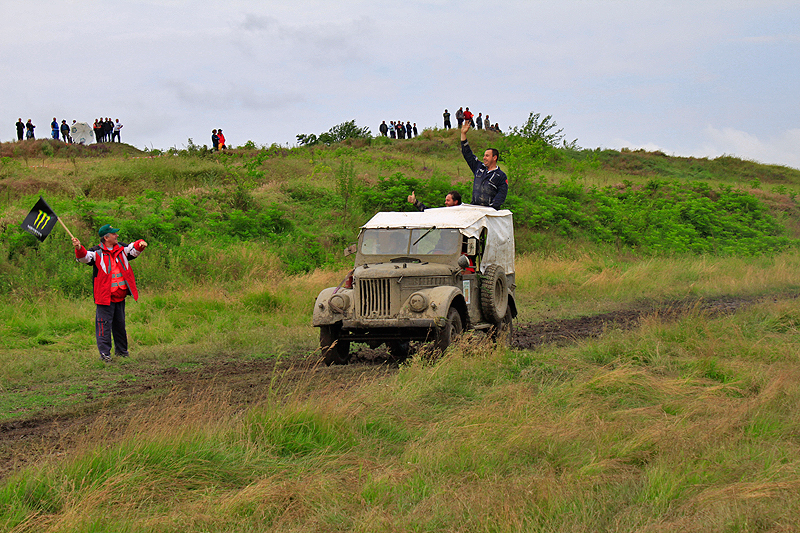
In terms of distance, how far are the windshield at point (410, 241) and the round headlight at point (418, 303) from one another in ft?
3.95

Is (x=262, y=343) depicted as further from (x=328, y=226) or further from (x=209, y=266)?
(x=328, y=226)

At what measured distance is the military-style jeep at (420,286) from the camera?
9.02 metres

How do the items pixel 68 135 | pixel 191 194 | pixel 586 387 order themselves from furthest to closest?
pixel 68 135
pixel 191 194
pixel 586 387

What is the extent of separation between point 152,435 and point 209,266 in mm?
12046

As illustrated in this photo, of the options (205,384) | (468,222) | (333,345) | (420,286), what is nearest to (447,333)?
(420,286)

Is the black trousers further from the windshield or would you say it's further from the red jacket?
the windshield

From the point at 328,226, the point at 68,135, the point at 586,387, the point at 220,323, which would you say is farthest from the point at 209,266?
the point at 68,135

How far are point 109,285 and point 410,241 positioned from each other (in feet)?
14.0

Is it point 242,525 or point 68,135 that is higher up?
point 68,135

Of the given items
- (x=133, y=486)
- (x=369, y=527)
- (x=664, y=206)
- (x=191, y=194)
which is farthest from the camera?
(x=664, y=206)

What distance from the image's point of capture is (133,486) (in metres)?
4.45

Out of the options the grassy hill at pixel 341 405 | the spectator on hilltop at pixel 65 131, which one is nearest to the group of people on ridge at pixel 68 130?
the spectator on hilltop at pixel 65 131

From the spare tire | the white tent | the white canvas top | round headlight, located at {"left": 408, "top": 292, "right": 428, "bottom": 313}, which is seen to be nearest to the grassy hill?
the spare tire

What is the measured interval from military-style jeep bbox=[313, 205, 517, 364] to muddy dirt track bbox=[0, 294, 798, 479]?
0.51 m
